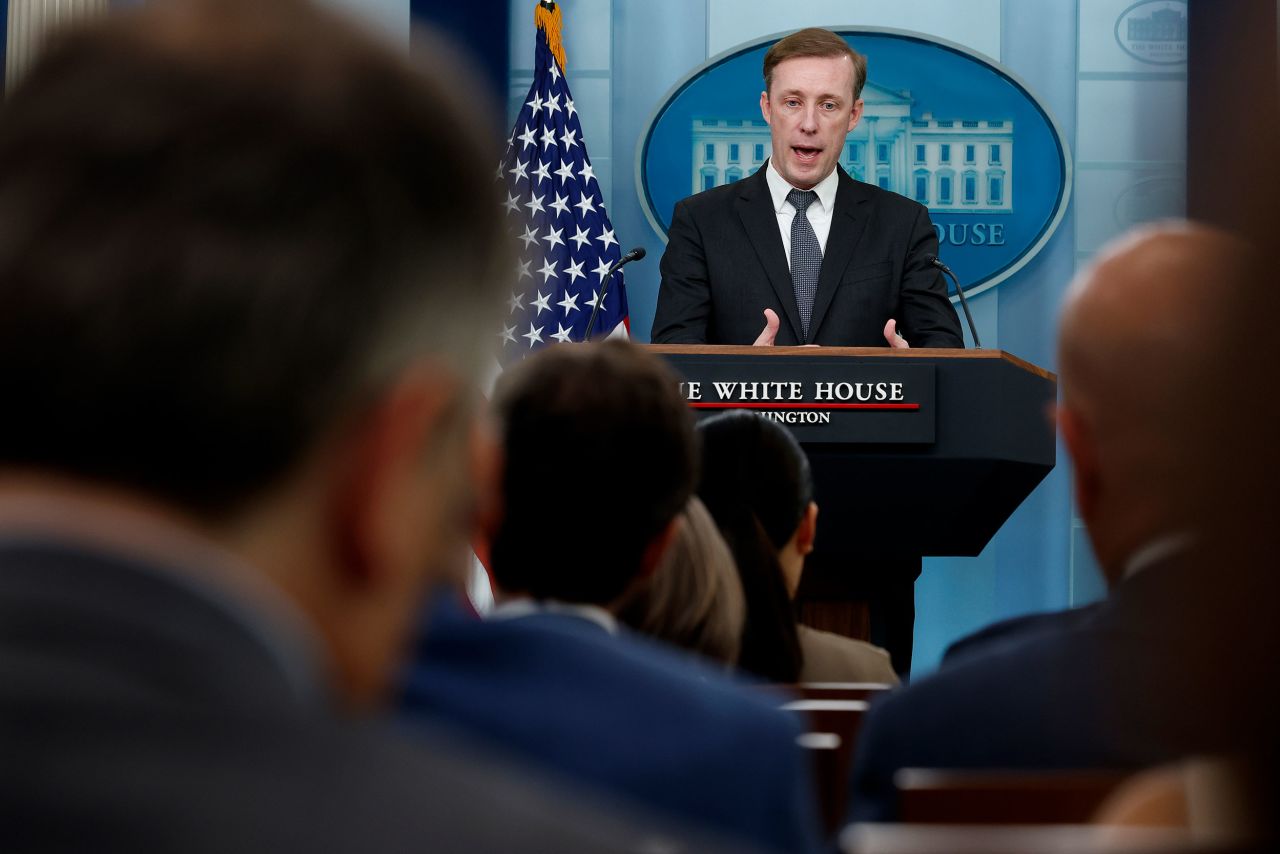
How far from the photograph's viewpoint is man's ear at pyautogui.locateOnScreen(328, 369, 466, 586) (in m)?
0.56

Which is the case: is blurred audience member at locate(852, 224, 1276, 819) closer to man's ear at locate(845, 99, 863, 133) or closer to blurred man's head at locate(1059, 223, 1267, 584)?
blurred man's head at locate(1059, 223, 1267, 584)

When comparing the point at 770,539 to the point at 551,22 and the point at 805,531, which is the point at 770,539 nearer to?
the point at 805,531

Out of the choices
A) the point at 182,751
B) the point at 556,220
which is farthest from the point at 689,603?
the point at 556,220

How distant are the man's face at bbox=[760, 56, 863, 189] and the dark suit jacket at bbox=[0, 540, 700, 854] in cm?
545

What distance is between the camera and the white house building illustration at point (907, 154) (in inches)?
283

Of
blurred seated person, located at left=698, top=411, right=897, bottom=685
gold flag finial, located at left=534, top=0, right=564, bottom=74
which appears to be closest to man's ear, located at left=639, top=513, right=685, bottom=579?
blurred seated person, located at left=698, top=411, right=897, bottom=685

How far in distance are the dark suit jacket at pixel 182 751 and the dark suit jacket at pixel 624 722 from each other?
0.67 m

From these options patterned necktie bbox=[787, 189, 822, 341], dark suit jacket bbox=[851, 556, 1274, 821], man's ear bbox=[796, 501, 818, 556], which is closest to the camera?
dark suit jacket bbox=[851, 556, 1274, 821]

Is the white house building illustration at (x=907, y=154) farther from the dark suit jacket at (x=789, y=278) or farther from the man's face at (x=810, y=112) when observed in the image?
the dark suit jacket at (x=789, y=278)

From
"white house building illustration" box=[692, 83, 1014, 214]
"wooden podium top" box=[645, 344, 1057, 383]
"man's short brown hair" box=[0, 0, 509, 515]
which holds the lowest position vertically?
"wooden podium top" box=[645, 344, 1057, 383]

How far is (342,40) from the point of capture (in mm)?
562

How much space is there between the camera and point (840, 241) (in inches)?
220

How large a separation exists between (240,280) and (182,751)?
0.17 metres

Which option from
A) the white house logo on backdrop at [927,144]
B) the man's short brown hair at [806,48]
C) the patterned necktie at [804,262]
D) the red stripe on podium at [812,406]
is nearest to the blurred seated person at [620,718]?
the red stripe on podium at [812,406]
